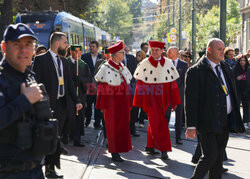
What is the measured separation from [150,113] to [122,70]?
89 cm

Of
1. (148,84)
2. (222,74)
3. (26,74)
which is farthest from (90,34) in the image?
(26,74)

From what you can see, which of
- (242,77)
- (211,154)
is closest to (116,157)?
(211,154)

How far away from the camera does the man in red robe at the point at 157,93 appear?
6.74m

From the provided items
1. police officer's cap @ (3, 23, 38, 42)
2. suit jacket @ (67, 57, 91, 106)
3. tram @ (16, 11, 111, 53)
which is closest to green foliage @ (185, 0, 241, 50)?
tram @ (16, 11, 111, 53)

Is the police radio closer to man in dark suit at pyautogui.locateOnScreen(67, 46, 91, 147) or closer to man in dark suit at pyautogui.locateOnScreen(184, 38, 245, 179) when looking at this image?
man in dark suit at pyautogui.locateOnScreen(184, 38, 245, 179)

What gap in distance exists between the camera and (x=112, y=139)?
656 centimetres

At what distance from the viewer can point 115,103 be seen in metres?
6.59

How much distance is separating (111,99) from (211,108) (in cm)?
242

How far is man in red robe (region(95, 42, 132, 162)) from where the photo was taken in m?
6.54

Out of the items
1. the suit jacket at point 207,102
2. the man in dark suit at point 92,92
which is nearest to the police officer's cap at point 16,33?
the suit jacket at point 207,102

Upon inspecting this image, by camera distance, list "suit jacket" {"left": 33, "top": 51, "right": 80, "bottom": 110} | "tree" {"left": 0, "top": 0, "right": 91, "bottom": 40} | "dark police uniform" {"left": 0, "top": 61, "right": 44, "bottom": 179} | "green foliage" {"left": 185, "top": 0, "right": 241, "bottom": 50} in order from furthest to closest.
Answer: "green foliage" {"left": 185, "top": 0, "right": 241, "bottom": 50}
"tree" {"left": 0, "top": 0, "right": 91, "bottom": 40}
"suit jacket" {"left": 33, "top": 51, "right": 80, "bottom": 110}
"dark police uniform" {"left": 0, "top": 61, "right": 44, "bottom": 179}

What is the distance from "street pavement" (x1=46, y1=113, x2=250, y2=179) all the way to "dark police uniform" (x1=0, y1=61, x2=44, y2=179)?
3.00 m

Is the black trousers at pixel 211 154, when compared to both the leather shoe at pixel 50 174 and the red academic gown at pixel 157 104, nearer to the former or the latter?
the leather shoe at pixel 50 174

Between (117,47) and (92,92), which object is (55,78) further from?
(92,92)
